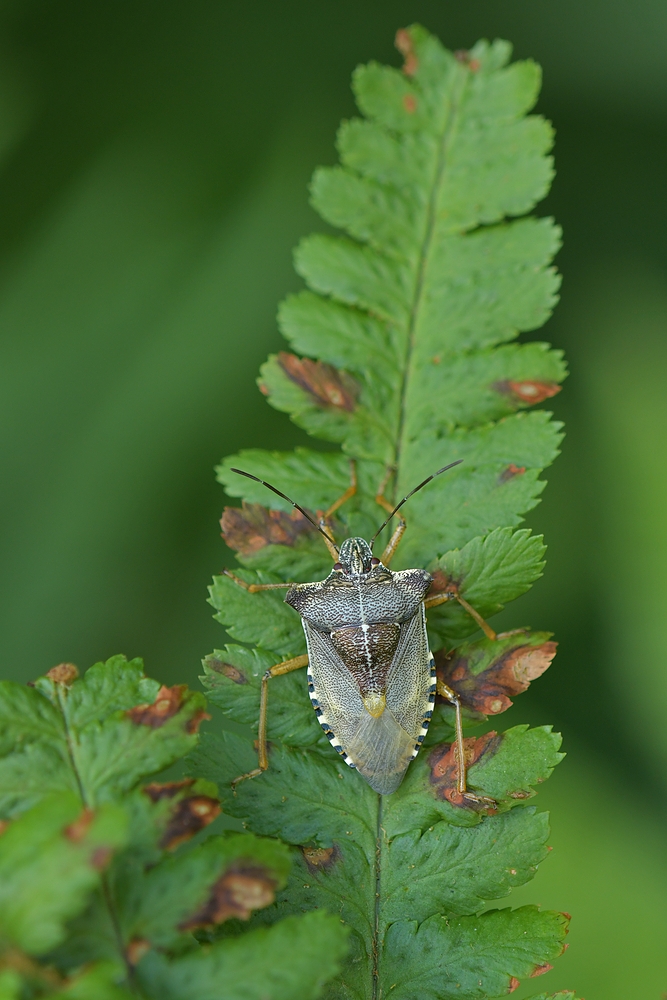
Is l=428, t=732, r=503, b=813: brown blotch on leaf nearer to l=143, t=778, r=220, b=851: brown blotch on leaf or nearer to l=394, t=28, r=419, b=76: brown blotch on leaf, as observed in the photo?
l=143, t=778, r=220, b=851: brown blotch on leaf

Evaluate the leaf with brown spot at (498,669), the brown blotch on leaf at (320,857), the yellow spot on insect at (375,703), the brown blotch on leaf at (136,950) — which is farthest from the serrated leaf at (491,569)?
the brown blotch on leaf at (136,950)

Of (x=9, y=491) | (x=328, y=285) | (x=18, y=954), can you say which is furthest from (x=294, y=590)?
(x=9, y=491)

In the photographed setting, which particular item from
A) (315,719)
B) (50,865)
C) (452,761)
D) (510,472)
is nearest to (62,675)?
(50,865)

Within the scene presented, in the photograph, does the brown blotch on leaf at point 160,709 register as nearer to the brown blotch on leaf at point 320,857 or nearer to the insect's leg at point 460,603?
the brown blotch on leaf at point 320,857

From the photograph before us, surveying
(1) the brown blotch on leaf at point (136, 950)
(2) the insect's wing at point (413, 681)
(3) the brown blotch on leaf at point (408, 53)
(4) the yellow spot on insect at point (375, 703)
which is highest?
(3) the brown blotch on leaf at point (408, 53)

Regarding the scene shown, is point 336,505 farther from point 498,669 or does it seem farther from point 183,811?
point 183,811

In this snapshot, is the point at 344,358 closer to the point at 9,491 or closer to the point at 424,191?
the point at 424,191

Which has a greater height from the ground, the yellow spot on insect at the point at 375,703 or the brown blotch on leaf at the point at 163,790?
the yellow spot on insect at the point at 375,703
